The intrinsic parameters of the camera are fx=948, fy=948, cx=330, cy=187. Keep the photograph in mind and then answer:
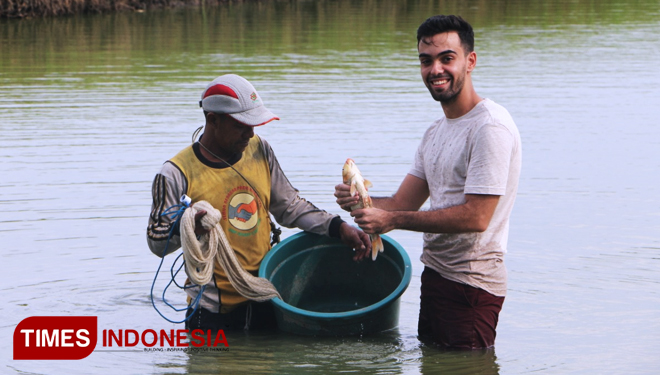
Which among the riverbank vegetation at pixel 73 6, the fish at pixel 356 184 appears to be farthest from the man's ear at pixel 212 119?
the riverbank vegetation at pixel 73 6

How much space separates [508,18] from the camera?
23.2 meters

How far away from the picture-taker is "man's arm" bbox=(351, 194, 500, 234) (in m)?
4.31

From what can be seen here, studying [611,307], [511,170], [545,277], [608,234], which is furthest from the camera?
Answer: [608,234]

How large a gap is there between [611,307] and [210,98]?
2.99 m

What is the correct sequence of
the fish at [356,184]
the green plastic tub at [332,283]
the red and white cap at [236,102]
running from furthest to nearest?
the green plastic tub at [332,283]
the red and white cap at [236,102]
the fish at [356,184]

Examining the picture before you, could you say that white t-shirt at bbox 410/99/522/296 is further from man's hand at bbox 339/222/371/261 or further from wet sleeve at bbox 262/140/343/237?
wet sleeve at bbox 262/140/343/237

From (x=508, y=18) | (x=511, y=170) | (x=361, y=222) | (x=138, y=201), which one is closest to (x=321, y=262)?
(x=361, y=222)

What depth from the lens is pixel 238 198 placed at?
4840 millimetres

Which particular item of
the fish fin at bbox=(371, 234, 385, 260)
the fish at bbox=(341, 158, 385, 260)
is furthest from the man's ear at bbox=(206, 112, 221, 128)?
the fish fin at bbox=(371, 234, 385, 260)

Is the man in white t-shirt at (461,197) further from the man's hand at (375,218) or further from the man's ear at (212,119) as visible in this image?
the man's ear at (212,119)

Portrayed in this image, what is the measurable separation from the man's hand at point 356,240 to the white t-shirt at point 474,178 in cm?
44

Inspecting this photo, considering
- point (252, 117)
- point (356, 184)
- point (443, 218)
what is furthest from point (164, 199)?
point (443, 218)

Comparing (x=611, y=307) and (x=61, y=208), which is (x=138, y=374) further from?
(x=61, y=208)

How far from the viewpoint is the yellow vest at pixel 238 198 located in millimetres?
4762
